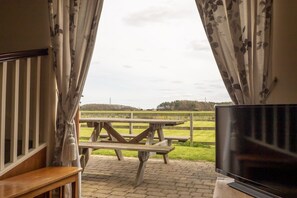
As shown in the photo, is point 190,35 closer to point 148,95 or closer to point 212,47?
point 212,47

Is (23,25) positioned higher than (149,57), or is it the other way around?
(23,25)

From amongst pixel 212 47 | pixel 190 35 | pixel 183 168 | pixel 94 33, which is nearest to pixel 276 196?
pixel 212 47

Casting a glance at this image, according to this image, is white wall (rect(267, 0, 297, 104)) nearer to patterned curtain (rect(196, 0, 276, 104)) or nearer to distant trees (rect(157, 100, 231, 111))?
patterned curtain (rect(196, 0, 276, 104))

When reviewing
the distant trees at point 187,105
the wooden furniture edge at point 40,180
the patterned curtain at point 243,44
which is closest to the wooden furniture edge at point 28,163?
the wooden furniture edge at point 40,180

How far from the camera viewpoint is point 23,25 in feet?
9.34

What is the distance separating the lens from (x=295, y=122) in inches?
54.2

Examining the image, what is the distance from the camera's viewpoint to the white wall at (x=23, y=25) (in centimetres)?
277

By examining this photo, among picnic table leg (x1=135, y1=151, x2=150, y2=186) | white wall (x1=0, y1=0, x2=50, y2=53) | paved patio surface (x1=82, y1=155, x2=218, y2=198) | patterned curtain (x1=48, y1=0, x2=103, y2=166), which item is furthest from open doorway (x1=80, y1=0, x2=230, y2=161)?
paved patio surface (x1=82, y1=155, x2=218, y2=198)

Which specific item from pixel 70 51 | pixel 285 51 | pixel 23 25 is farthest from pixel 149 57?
pixel 285 51

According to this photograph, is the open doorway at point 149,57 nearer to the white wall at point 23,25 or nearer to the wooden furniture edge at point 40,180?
the white wall at point 23,25

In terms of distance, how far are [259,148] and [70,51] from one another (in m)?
1.84

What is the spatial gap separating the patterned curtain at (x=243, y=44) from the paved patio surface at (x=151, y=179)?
1492 mm

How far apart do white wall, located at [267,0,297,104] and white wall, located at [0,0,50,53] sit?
209cm

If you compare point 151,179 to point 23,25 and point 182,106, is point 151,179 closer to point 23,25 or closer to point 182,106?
point 182,106
